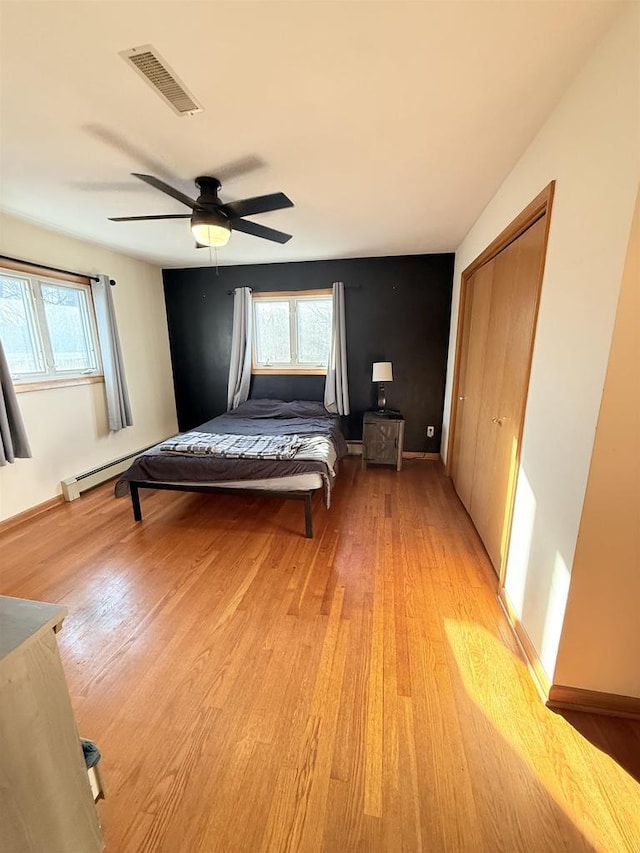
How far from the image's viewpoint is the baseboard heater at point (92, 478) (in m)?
3.10

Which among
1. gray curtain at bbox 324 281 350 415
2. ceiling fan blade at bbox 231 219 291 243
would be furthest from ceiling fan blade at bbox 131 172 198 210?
gray curtain at bbox 324 281 350 415

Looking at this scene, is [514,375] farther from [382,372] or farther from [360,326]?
[360,326]

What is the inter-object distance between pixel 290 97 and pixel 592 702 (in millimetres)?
2656

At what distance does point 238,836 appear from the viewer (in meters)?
0.98

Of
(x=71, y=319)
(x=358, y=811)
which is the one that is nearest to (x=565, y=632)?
(x=358, y=811)

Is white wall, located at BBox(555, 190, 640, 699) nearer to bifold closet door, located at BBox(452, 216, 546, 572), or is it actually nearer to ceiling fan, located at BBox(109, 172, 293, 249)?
bifold closet door, located at BBox(452, 216, 546, 572)

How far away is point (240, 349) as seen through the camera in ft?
13.9

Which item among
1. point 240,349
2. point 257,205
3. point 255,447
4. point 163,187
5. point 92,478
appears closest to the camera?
point 163,187

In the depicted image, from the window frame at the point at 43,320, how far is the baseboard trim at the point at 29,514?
3.24ft

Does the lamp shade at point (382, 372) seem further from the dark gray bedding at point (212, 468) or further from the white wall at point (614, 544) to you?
the white wall at point (614, 544)

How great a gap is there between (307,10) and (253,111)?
0.49m

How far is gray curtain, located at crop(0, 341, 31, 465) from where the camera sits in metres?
2.45

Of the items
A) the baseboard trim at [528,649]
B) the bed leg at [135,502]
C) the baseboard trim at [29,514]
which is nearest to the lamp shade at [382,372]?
the baseboard trim at [528,649]

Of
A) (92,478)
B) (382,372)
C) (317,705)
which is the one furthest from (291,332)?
(317,705)
